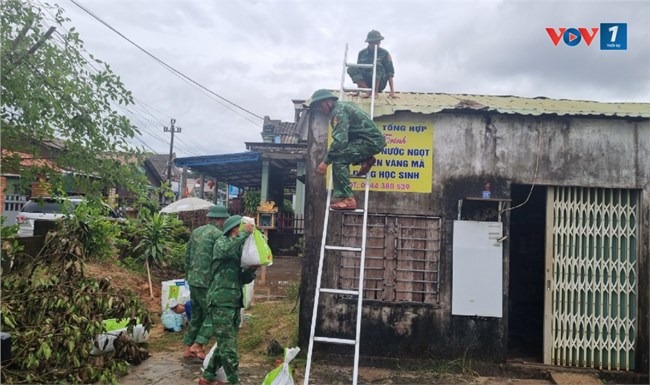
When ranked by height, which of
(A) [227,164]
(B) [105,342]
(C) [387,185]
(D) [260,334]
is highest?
(A) [227,164]

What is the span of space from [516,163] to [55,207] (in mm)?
10690

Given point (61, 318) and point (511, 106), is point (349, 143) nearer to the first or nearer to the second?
point (511, 106)

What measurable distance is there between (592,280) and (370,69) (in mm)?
3802

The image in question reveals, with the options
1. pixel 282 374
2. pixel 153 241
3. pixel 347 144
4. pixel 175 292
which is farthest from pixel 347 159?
pixel 153 241

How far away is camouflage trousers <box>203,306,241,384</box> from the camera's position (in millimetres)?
4227

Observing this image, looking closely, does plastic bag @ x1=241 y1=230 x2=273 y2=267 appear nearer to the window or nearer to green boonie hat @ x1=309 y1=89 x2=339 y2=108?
the window

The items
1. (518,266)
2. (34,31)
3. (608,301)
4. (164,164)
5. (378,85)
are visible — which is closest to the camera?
(34,31)

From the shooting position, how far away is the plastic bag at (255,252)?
4025 mm

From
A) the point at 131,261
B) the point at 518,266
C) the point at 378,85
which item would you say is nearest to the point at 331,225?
the point at 378,85

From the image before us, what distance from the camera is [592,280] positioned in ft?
16.9

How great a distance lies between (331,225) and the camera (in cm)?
533

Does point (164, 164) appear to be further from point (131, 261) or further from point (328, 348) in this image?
point (328, 348)

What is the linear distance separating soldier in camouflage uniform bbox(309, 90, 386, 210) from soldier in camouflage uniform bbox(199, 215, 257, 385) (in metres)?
1.17

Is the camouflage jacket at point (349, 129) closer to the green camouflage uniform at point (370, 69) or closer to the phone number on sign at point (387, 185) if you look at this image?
the phone number on sign at point (387, 185)
